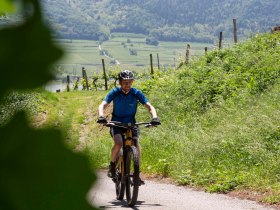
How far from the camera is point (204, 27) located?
195000mm

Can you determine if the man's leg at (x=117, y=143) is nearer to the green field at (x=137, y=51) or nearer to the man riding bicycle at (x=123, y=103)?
the man riding bicycle at (x=123, y=103)

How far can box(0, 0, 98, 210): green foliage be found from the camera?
0.23m

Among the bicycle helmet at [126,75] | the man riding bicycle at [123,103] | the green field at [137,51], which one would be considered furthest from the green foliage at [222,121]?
the green field at [137,51]

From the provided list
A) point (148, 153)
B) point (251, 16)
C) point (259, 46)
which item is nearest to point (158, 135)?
point (148, 153)

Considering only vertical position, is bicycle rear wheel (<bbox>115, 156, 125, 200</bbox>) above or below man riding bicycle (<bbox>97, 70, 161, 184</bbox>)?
below

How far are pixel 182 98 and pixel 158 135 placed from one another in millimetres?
→ 4253

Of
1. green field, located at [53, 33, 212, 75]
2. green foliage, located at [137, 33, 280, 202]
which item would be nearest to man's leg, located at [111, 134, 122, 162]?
green foliage, located at [137, 33, 280, 202]

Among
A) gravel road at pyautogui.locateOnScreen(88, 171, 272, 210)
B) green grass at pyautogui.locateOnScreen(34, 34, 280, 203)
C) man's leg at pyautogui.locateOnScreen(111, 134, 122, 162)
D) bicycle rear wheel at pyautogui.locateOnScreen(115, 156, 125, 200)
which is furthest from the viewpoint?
green grass at pyautogui.locateOnScreen(34, 34, 280, 203)

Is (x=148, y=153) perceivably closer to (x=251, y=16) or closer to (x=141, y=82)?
(x=141, y=82)

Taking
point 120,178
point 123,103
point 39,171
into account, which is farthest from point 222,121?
point 39,171

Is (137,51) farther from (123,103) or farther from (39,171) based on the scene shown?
(39,171)

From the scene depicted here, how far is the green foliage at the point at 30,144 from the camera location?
0.76 feet

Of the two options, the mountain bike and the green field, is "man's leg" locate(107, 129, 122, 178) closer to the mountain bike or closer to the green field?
the mountain bike

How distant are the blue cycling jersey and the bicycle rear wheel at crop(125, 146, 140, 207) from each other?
37 cm
